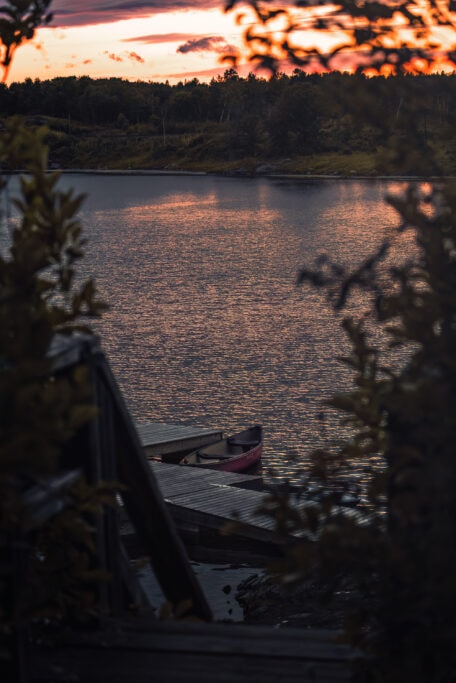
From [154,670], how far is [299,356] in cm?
3724

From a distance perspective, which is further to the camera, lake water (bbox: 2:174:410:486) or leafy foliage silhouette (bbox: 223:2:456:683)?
lake water (bbox: 2:174:410:486)

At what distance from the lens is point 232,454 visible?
25719 mm

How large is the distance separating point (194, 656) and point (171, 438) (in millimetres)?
20265

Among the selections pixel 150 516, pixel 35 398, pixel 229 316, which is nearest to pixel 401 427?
pixel 35 398

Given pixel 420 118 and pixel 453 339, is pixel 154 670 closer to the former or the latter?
pixel 453 339

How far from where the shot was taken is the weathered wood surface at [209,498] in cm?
1692

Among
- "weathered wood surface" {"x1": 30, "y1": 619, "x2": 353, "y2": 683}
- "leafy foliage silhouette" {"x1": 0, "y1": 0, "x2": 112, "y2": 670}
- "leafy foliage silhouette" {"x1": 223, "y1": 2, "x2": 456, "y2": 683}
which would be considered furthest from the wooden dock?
"leafy foliage silhouette" {"x1": 223, "y1": 2, "x2": 456, "y2": 683}

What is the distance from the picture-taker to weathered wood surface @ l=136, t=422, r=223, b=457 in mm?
24344

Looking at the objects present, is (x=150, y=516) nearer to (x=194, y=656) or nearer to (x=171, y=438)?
(x=194, y=656)

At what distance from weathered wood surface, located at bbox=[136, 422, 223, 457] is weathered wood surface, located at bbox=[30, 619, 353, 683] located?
62.0 feet

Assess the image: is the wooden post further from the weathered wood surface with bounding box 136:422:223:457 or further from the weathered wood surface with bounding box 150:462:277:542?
the weathered wood surface with bounding box 136:422:223:457

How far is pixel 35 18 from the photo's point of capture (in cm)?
496

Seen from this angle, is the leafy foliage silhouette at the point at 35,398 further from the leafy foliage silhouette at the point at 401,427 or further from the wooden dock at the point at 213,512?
the wooden dock at the point at 213,512

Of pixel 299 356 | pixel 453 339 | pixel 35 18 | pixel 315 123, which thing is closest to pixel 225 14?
pixel 35 18
